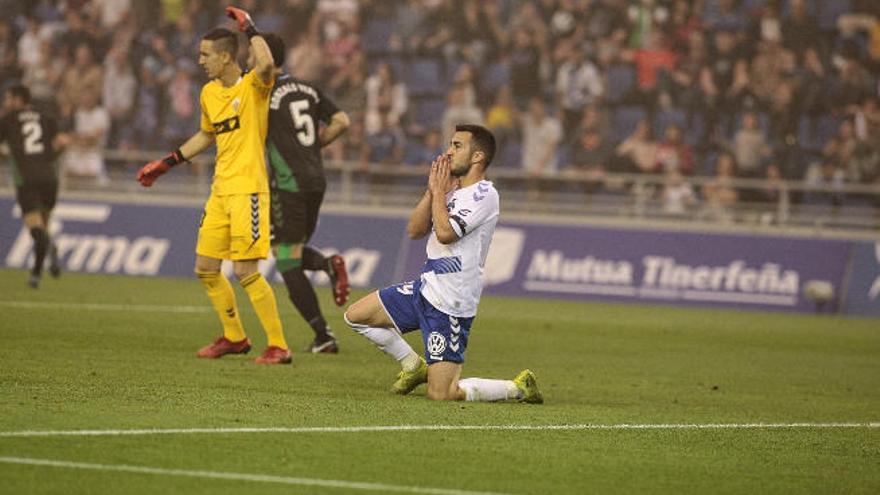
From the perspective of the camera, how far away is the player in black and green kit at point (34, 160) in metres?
21.1

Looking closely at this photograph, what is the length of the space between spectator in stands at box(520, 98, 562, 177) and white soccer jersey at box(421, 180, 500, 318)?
13829 mm

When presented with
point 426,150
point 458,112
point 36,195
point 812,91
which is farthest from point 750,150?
→ point 36,195

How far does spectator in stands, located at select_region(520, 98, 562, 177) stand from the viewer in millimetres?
24391

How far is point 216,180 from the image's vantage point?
12.5 m

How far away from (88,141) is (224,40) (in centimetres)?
1413

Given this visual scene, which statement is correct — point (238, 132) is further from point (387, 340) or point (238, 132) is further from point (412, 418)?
point (412, 418)

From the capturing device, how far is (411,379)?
10648 mm

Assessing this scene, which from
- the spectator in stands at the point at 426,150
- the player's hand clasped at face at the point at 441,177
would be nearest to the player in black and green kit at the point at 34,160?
the spectator in stands at the point at 426,150

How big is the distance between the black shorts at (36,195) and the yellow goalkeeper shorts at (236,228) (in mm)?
9556

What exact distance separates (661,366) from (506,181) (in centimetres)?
971

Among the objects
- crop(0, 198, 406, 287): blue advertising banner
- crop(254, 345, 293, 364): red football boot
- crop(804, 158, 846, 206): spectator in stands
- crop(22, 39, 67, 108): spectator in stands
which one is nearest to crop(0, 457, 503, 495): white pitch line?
crop(254, 345, 293, 364): red football boot

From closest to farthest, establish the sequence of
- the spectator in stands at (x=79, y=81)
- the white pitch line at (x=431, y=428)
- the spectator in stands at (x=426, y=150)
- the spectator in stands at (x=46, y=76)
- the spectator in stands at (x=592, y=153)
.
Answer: the white pitch line at (x=431, y=428), the spectator in stands at (x=592, y=153), the spectator in stands at (x=426, y=150), the spectator in stands at (x=79, y=81), the spectator in stands at (x=46, y=76)

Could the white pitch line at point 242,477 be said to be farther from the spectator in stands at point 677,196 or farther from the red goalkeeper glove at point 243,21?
the spectator in stands at point 677,196

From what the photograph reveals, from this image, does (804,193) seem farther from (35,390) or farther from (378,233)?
(35,390)
